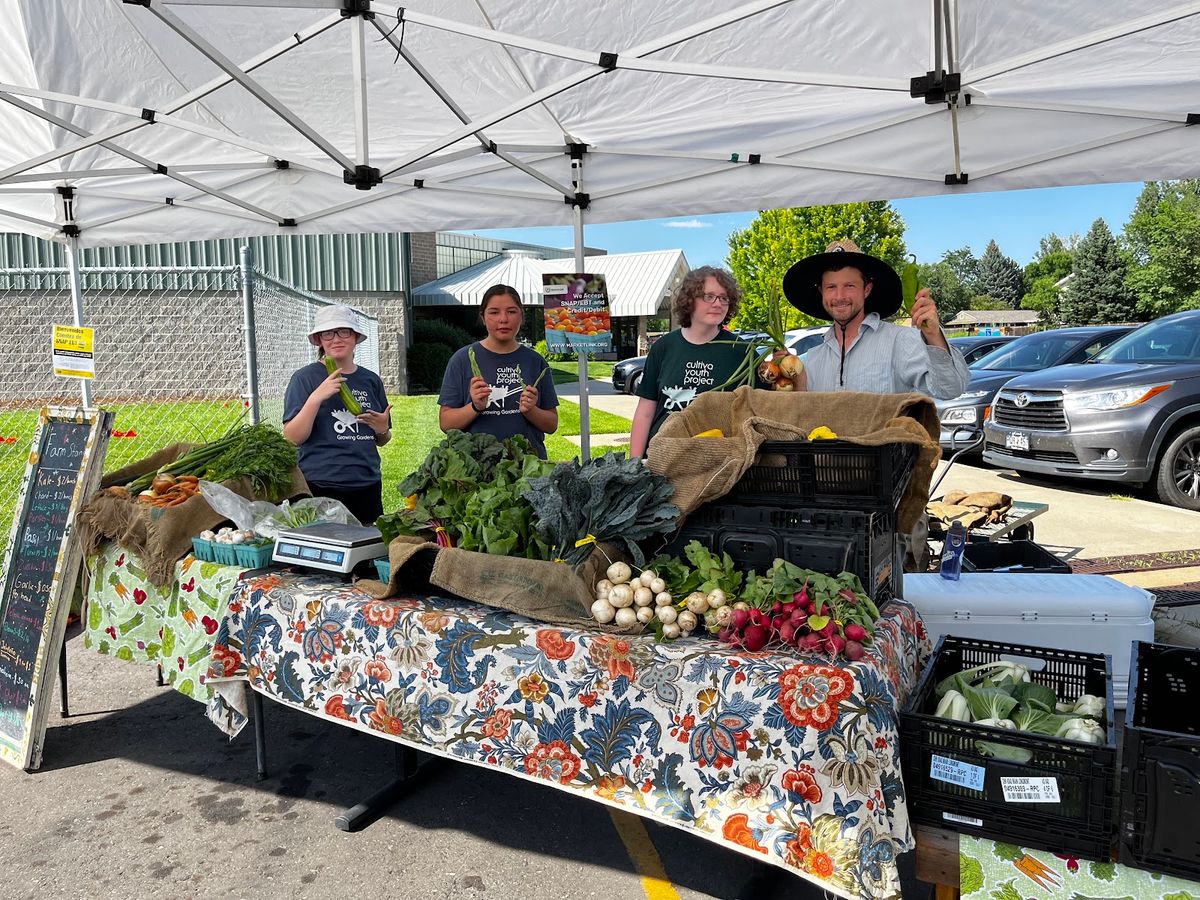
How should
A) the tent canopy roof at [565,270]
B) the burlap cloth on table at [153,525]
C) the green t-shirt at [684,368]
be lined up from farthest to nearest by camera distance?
the tent canopy roof at [565,270], the green t-shirt at [684,368], the burlap cloth on table at [153,525]

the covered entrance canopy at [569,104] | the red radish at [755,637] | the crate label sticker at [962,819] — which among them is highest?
the covered entrance canopy at [569,104]

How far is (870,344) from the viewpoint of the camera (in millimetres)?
3629

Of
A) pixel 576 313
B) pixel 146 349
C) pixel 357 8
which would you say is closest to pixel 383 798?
pixel 576 313

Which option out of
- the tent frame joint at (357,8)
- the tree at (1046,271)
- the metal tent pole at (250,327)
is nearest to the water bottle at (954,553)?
the tent frame joint at (357,8)

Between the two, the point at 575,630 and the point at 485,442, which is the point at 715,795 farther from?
the point at 485,442

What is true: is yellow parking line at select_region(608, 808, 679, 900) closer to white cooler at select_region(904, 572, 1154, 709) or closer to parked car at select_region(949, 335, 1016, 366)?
white cooler at select_region(904, 572, 1154, 709)

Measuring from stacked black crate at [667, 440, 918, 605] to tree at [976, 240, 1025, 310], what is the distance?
117 m

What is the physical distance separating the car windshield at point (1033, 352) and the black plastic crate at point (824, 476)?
9.72 meters

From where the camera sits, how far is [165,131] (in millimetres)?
5180

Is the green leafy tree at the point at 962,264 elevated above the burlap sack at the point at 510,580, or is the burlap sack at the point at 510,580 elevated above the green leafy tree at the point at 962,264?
the green leafy tree at the point at 962,264

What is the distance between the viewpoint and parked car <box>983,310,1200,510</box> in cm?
807

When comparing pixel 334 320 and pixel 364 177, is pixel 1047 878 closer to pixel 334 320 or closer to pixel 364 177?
pixel 334 320

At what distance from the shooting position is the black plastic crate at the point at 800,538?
8.24 feet

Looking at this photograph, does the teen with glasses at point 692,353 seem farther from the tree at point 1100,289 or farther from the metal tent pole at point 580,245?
the tree at point 1100,289
